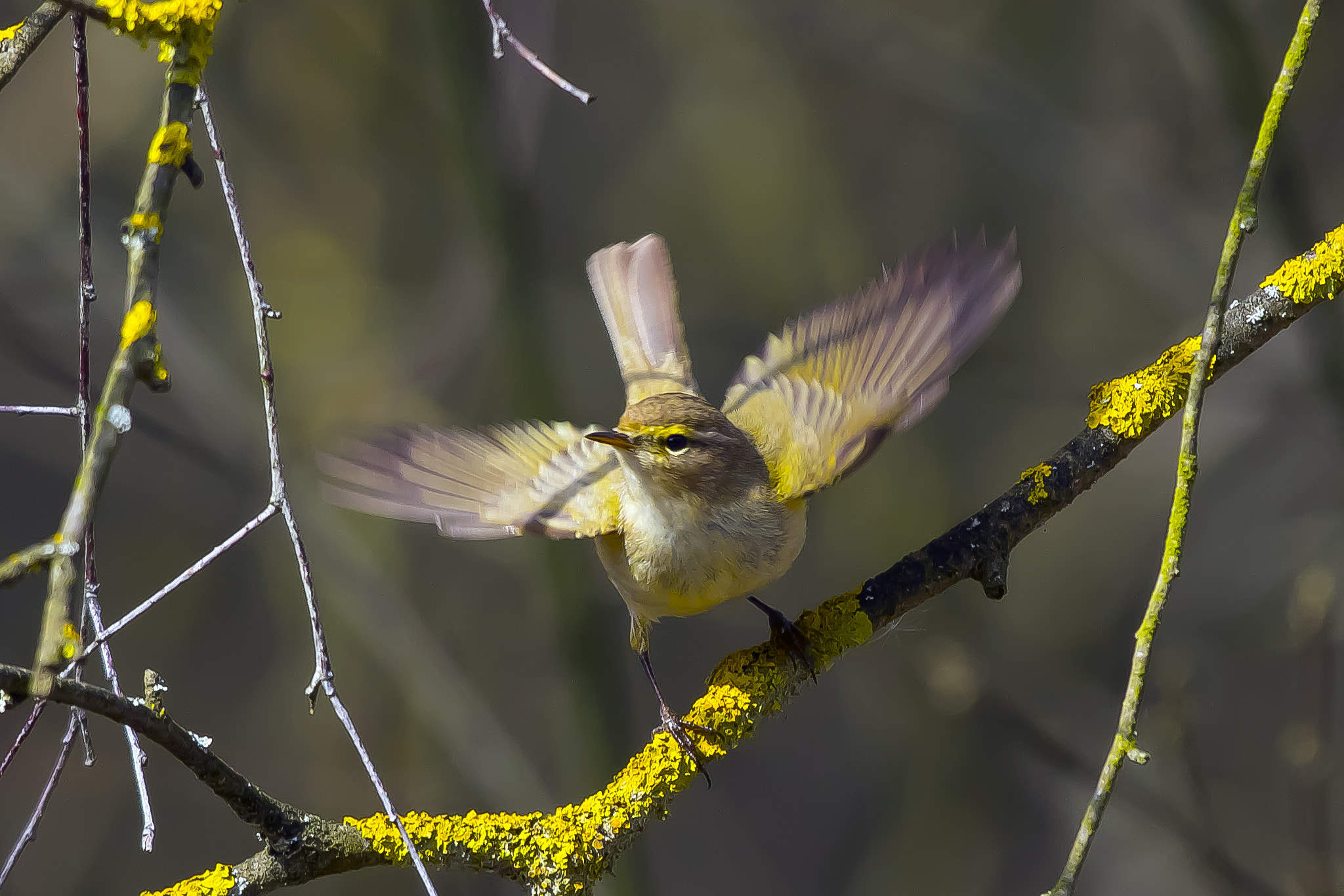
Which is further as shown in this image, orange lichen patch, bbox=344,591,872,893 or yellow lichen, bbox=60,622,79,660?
orange lichen patch, bbox=344,591,872,893

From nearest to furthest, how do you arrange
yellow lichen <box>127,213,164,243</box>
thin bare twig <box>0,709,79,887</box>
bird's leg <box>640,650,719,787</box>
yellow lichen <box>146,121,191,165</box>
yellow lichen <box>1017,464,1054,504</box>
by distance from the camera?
thin bare twig <box>0,709,79,887</box>, yellow lichen <box>127,213,164,243</box>, yellow lichen <box>146,121,191,165</box>, bird's leg <box>640,650,719,787</box>, yellow lichen <box>1017,464,1054,504</box>

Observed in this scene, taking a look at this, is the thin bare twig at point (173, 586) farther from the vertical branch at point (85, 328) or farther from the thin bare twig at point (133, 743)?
the vertical branch at point (85, 328)

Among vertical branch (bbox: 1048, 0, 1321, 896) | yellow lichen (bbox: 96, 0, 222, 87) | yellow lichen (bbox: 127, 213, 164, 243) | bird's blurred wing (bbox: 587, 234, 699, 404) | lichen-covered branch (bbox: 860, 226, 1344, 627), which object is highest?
bird's blurred wing (bbox: 587, 234, 699, 404)

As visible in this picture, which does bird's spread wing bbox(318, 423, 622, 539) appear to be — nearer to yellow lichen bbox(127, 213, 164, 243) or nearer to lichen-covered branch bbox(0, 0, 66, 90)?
yellow lichen bbox(127, 213, 164, 243)

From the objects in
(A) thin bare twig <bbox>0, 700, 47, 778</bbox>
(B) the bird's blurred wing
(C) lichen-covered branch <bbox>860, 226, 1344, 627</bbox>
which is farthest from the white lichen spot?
(B) the bird's blurred wing

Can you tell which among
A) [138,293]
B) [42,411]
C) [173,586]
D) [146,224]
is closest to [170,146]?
[146,224]

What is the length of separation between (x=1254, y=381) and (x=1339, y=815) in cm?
249

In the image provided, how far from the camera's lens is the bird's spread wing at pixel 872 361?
10.3ft

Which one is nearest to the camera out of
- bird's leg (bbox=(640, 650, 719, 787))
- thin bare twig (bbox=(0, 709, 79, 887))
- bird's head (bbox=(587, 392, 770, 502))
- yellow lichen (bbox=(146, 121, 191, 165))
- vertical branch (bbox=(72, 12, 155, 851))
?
thin bare twig (bbox=(0, 709, 79, 887))

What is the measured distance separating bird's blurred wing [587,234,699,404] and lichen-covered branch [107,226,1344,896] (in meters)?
1.34

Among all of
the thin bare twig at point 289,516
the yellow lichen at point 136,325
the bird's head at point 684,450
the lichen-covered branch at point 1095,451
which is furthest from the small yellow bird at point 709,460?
the yellow lichen at point 136,325

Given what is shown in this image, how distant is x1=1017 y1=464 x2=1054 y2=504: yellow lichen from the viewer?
2.89 m

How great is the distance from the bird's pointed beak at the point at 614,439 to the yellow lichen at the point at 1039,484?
3.48 feet

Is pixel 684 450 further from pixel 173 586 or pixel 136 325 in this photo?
pixel 173 586
